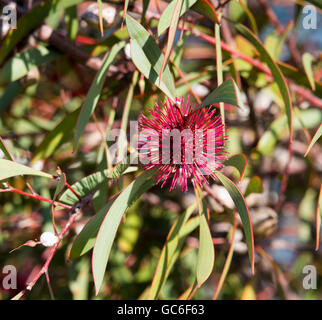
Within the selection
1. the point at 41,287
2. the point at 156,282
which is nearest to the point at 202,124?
the point at 156,282

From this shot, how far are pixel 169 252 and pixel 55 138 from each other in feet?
1.14

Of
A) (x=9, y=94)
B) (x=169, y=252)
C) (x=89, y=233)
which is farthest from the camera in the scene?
(x=9, y=94)

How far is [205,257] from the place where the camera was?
59 cm

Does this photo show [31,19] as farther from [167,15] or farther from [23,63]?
[167,15]

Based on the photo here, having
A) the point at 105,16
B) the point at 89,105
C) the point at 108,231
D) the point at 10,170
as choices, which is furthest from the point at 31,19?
the point at 108,231

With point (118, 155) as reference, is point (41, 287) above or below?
below

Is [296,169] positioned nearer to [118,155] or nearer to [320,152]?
[320,152]

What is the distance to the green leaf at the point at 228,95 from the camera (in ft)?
1.64

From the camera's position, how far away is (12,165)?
583 mm

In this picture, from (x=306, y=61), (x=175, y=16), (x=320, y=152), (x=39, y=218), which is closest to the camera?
(x=175, y=16)

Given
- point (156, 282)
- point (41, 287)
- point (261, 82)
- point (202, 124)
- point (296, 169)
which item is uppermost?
point (261, 82)
